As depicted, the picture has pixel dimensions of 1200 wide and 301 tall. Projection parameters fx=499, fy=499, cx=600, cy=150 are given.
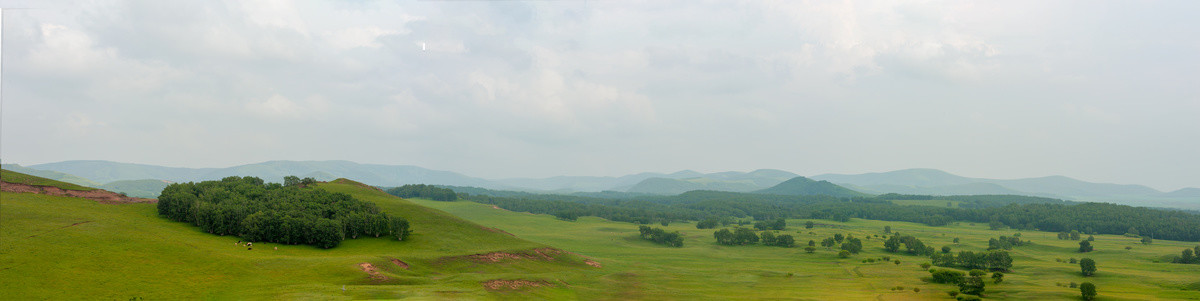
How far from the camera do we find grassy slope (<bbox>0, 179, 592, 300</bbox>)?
4984 centimetres

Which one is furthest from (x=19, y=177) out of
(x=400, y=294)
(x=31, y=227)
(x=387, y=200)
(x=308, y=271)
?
(x=400, y=294)

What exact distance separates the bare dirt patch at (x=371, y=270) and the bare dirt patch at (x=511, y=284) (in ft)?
44.1

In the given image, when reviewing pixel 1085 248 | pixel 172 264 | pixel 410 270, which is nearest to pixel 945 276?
pixel 410 270

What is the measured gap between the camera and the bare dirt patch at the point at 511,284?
6346 cm

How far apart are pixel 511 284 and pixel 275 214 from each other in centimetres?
4543

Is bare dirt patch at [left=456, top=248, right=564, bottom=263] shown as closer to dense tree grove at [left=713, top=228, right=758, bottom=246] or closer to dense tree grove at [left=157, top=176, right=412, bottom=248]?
dense tree grove at [left=157, top=176, right=412, bottom=248]

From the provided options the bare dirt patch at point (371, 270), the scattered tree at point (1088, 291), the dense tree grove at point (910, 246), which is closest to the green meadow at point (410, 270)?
the bare dirt patch at point (371, 270)

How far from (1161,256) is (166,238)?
22166 cm

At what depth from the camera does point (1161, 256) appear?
13462 cm

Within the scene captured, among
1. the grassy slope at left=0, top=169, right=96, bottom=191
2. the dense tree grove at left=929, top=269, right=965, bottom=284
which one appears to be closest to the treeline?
the dense tree grove at left=929, top=269, right=965, bottom=284

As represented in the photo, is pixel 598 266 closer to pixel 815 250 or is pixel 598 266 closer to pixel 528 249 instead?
pixel 528 249

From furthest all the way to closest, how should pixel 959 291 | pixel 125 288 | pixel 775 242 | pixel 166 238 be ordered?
pixel 775 242 → pixel 959 291 → pixel 166 238 → pixel 125 288

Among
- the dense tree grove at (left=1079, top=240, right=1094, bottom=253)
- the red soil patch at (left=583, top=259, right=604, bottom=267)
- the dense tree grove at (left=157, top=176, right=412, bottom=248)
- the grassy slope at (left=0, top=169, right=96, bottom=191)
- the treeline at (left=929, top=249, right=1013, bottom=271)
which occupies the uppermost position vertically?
the grassy slope at (left=0, top=169, right=96, bottom=191)

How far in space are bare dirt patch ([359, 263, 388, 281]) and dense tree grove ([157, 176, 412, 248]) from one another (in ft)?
70.0
